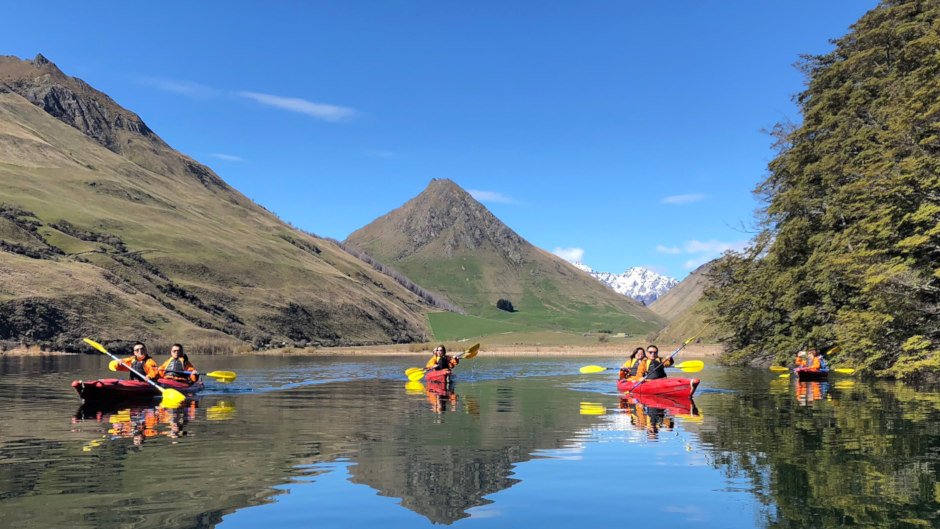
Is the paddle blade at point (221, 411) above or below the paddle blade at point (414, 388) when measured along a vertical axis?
above

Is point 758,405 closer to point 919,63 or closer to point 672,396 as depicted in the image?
point 672,396

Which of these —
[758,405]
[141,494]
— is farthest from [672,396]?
[141,494]

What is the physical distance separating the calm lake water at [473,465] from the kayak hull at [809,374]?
14.4 meters

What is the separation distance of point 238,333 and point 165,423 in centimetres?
13124

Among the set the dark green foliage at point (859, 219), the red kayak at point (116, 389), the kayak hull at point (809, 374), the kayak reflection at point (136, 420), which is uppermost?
the dark green foliage at point (859, 219)

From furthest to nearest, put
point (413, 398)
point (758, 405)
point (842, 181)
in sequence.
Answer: point (842, 181), point (413, 398), point (758, 405)

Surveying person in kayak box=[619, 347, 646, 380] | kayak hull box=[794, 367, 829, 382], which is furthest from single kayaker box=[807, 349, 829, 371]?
person in kayak box=[619, 347, 646, 380]

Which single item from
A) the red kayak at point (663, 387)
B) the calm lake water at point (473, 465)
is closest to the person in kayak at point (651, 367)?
the red kayak at point (663, 387)

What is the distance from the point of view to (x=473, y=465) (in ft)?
55.6

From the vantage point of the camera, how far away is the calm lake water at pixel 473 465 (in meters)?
12.3

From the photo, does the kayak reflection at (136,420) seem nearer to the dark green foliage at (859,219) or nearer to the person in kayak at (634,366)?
the person in kayak at (634,366)

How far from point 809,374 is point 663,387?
1834 centimetres

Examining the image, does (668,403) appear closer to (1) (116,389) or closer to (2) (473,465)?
(2) (473,465)

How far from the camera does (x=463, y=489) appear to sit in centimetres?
1434
